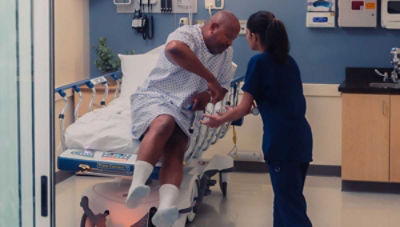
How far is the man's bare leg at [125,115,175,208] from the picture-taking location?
296 cm

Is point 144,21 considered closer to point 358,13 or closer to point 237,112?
point 358,13

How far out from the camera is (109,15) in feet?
18.8

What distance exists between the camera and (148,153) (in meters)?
3.14

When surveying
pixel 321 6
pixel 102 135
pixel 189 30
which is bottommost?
pixel 102 135

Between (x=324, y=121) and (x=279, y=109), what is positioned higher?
(x=279, y=109)

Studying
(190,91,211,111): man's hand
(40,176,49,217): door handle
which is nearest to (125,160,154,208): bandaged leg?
(190,91,211,111): man's hand

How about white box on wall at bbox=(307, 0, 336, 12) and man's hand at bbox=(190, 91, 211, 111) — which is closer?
man's hand at bbox=(190, 91, 211, 111)

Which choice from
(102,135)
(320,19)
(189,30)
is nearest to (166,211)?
(102,135)

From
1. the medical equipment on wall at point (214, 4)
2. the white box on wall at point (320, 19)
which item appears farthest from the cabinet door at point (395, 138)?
the medical equipment on wall at point (214, 4)

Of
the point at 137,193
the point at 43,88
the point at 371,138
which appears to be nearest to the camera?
the point at 43,88

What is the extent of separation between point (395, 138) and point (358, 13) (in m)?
1.17

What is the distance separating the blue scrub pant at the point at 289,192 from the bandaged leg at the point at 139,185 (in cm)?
63

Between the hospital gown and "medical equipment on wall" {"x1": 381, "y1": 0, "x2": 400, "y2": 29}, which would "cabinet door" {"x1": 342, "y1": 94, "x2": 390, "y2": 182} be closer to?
"medical equipment on wall" {"x1": 381, "y1": 0, "x2": 400, "y2": 29}

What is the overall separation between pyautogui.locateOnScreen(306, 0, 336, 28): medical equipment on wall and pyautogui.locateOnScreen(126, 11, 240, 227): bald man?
1963 millimetres
